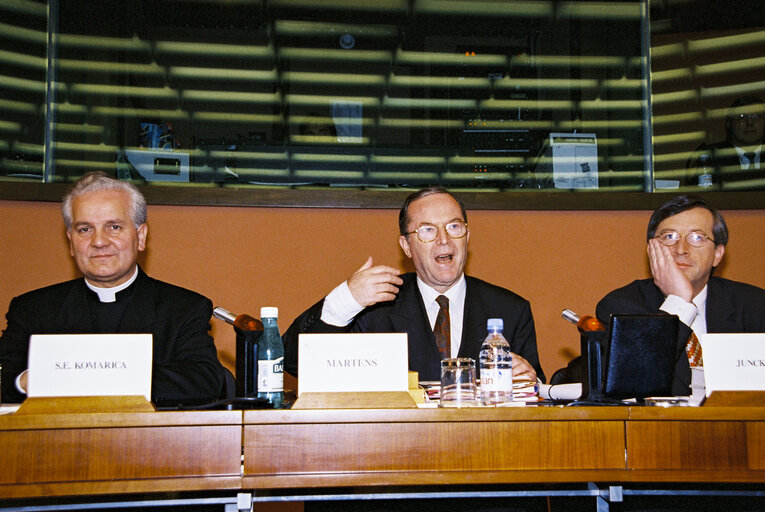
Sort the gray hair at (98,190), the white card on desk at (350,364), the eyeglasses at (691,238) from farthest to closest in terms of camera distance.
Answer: the eyeglasses at (691,238), the gray hair at (98,190), the white card on desk at (350,364)

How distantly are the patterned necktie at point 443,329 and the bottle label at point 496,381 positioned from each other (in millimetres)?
671

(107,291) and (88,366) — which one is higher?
(107,291)

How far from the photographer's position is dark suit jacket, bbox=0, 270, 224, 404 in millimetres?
2061

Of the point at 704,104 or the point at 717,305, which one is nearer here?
the point at 717,305

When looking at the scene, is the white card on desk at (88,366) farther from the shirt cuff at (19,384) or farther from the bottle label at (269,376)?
the shirt cuff at (19,384)

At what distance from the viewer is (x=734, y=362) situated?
1476 millimetres

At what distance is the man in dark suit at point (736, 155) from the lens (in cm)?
305

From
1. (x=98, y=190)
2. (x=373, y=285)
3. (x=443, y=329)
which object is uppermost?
(x=98, y=190)

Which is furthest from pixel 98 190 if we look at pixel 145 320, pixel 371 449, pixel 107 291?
pixel 371 449

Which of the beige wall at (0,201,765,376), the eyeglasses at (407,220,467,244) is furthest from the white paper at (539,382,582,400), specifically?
the beige wall at (0,201,765,376)

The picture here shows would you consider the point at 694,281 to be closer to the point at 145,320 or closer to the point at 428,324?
the point at 428,324

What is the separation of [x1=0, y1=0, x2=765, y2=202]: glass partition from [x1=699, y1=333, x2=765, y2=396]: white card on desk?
5.31ft

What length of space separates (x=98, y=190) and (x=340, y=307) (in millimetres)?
859

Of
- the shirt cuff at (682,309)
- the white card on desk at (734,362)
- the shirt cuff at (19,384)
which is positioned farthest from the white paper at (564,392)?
the shirt cuff at (19,384)
